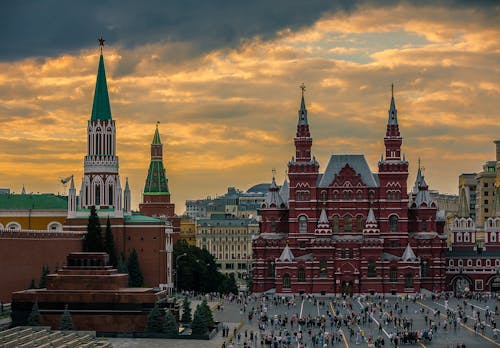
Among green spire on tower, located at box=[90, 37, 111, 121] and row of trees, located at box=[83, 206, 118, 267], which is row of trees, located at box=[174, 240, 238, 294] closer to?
row of trees, located at box=[83, 206, 118, 267]

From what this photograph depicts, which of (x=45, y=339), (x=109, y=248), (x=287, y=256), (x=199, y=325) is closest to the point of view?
(x=45, y=339)

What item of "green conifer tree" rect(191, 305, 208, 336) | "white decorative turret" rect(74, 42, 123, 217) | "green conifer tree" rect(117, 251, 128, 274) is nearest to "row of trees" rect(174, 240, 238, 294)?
"white decorative turret" rect(74, 42, 123, 217)

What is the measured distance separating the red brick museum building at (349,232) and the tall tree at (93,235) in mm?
20289

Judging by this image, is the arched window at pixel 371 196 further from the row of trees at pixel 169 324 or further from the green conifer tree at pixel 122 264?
the row of trees at pixel 169 324

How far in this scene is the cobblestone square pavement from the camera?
9931cm

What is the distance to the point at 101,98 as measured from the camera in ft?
518

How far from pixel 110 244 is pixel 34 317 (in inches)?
1816

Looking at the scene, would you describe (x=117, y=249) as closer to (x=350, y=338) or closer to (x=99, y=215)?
(x=99, y=215)

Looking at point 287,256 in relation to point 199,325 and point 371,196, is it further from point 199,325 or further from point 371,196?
point 199,325

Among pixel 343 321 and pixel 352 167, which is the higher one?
pixel 352 167

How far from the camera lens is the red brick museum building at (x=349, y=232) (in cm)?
14925

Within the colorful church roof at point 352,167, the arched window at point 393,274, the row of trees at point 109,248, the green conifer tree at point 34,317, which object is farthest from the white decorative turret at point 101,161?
the green conifer tree at point 34,317

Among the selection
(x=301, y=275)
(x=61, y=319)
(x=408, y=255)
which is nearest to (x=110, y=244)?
(x=301, y=275)

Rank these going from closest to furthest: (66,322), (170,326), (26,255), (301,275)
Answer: (66,322)
(170,326)
(26,255)
(301,275)
